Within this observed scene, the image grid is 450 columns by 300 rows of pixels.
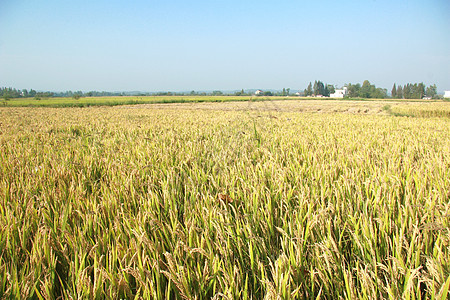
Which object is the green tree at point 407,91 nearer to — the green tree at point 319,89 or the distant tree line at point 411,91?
the distant tree line at point 411,91

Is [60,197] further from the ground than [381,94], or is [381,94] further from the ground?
[381,94]

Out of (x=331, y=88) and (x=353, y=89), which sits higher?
(x=331, y=88)

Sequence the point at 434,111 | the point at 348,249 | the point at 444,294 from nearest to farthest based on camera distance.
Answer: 1. the point at 444,294
2. the point at 348,249
3. the point at 434,111

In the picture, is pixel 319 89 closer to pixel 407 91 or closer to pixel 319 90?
pixel 319 90

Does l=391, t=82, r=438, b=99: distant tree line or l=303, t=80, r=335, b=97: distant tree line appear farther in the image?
l=303, t=80, r=335, b=97: distant tree line

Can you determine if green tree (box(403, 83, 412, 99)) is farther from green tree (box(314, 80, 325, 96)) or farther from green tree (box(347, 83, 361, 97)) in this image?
green tree (box(314, 80, 325, 96))

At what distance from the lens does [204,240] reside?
3.39ft

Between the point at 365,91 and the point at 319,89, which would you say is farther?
the point at 319,89

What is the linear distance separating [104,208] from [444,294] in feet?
4.70

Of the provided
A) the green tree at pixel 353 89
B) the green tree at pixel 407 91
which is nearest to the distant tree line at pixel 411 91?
the green tree at pixel 407 91

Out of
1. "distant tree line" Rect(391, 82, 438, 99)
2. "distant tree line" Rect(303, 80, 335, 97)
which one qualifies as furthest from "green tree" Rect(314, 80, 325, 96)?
"distant tree line" Rect(391, 82, 438, 99)

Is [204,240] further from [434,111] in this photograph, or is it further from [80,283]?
[434,111]

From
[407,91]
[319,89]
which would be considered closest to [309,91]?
[319,89]

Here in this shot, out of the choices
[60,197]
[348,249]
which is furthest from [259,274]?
[60,197]
